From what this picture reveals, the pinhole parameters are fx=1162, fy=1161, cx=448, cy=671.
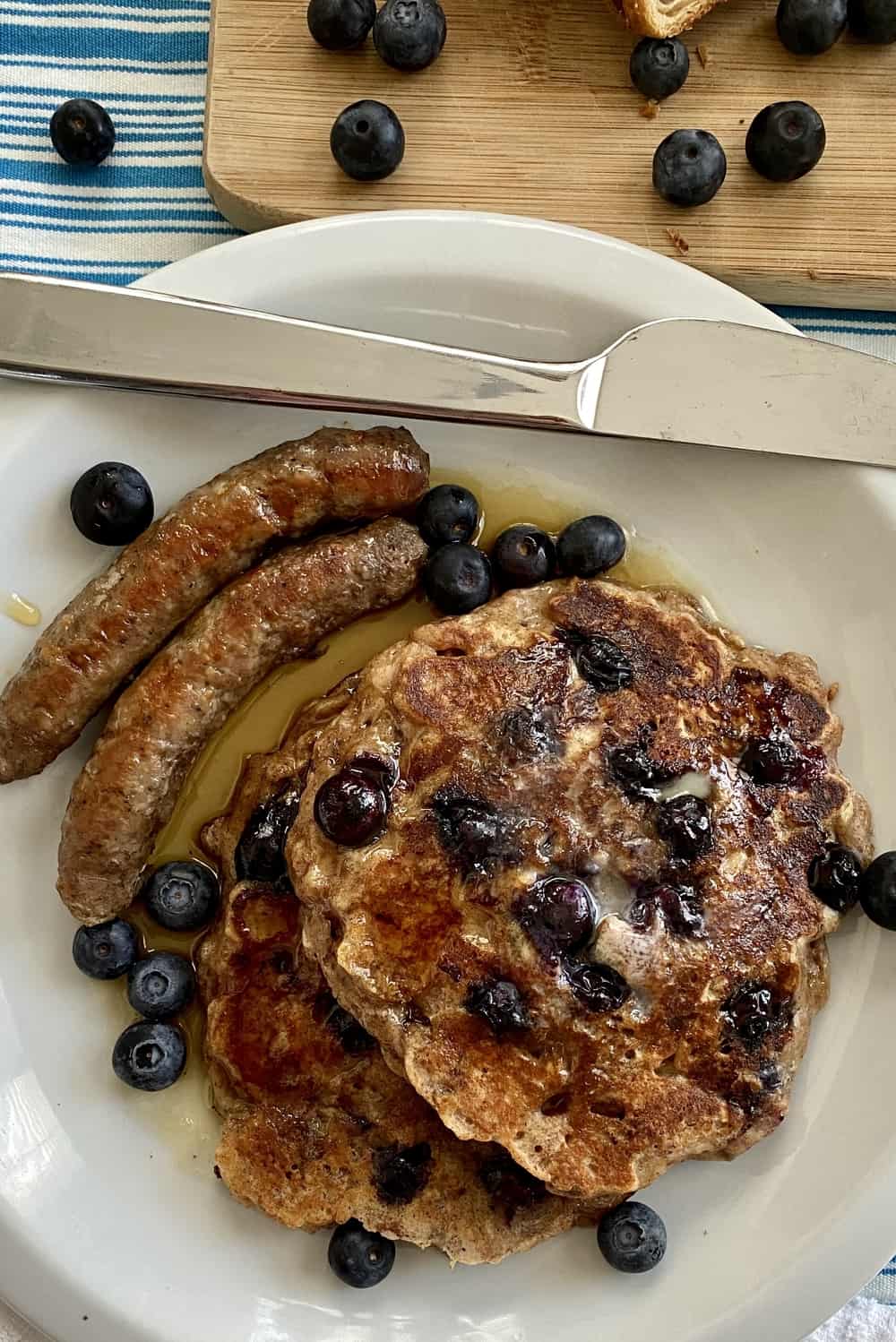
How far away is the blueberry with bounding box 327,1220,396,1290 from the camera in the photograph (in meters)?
2.53

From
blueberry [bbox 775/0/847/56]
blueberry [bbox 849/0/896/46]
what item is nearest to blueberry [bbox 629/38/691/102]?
blueberry [bbox 775/0/847/56]

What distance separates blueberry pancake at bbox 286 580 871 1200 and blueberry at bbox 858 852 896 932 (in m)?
0.11

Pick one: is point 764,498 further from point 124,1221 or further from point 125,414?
point 124,1221

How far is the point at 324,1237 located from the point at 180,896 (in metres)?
0.85

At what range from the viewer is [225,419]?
2.74m

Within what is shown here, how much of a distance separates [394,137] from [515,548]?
1.02 metres

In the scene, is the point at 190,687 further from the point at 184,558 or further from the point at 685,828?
the point at 685,828

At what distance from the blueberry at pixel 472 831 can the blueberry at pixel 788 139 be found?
1.72m

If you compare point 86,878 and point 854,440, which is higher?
point 854,440

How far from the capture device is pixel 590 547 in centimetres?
271

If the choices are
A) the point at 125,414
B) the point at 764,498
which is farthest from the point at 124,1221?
the point at 764,498

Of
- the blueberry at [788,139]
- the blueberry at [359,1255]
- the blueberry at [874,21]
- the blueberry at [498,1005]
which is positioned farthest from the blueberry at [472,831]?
the blueberry at [874,21]

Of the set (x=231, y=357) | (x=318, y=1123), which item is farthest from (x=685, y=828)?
(x=231, y=357)

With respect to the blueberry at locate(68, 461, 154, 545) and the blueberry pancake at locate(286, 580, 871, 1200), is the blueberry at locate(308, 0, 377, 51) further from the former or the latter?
the blueberry pancake at locate(286, 580, 871, 1200)
